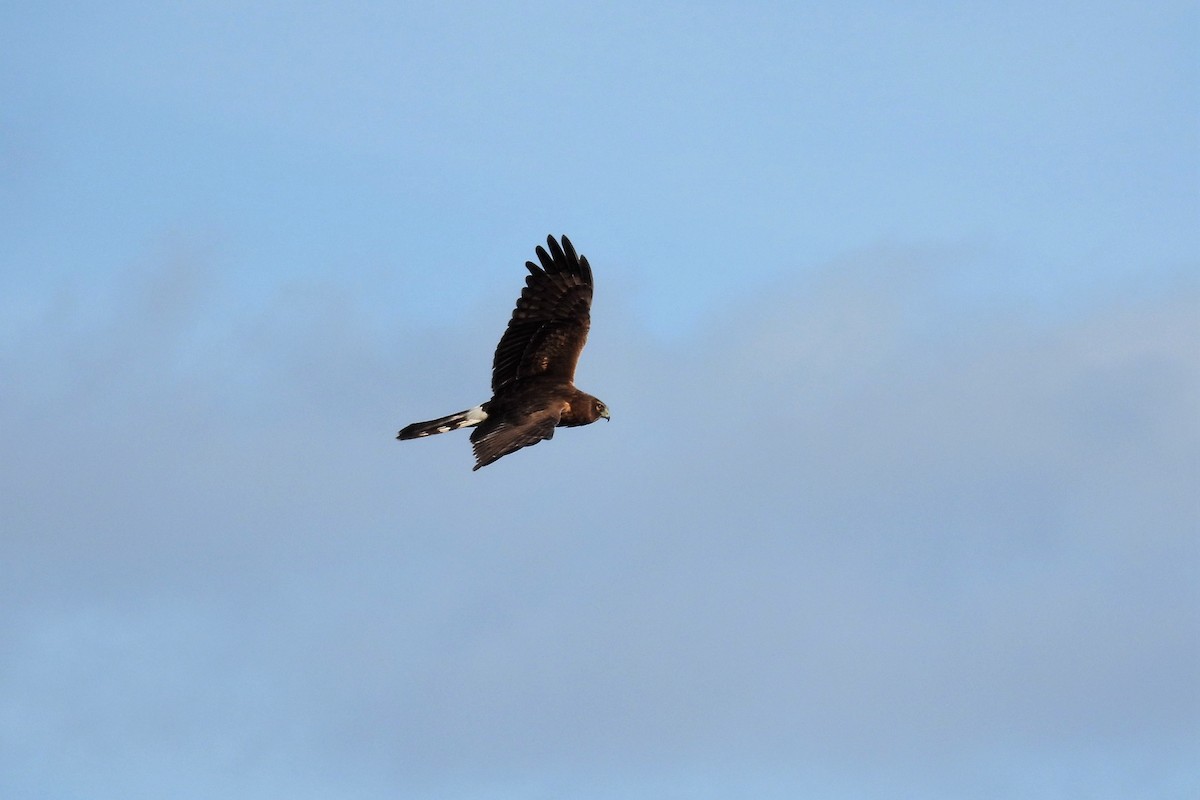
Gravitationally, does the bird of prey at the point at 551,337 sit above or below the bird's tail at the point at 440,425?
above

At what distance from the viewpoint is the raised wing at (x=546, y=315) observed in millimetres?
28234

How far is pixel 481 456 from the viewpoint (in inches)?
946

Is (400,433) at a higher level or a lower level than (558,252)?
lower

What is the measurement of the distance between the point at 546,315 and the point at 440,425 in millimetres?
2812

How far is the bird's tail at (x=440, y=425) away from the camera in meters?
26.8

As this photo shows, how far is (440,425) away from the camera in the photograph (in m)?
26.9

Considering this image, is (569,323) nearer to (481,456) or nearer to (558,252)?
(558,252)

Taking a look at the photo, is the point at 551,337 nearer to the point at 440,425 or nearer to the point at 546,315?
the point at 546,315

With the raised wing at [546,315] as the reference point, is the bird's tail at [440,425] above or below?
below

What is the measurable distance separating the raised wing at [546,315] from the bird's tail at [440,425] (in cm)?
136

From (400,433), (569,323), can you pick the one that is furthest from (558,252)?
(400,433)

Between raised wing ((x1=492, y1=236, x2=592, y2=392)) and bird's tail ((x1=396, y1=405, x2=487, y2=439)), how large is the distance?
136 cm

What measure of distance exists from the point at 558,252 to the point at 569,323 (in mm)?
1188

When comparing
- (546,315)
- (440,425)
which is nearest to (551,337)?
(546,315)
